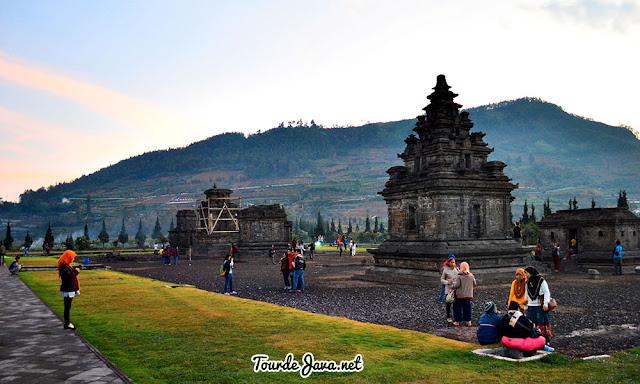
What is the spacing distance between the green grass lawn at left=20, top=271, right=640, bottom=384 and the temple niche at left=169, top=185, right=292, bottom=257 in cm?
3152

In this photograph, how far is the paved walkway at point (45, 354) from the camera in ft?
24.1

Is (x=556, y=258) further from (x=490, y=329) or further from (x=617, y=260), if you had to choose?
(x=490, y=329)

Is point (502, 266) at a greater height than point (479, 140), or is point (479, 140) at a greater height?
point (479, 140)

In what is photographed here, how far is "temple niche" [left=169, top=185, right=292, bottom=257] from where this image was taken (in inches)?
1832

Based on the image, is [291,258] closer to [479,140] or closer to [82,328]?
[82,328]

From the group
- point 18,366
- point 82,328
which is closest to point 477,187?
point 82,328

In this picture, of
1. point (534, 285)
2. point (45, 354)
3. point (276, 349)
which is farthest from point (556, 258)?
point (45, 354)

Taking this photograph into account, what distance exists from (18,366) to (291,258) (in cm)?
1251

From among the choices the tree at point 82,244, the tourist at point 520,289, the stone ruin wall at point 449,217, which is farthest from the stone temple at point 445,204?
the tree at point 82,244

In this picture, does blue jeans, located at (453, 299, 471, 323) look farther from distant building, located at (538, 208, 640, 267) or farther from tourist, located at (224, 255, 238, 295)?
distant building, located at (538, 208, 640, 267)

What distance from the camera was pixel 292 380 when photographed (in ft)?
25.0

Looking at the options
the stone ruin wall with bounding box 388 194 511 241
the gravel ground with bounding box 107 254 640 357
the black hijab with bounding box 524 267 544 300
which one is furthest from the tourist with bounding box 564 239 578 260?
the black hijab with bounding box 524 267 544 300

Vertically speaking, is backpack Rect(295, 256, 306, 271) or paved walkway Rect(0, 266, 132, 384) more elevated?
backpack Rect(295, 256, 306, 271)

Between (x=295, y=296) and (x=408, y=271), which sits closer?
(x=295, y=296)
